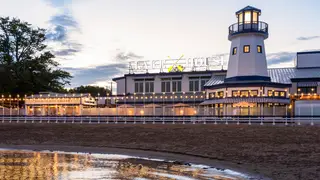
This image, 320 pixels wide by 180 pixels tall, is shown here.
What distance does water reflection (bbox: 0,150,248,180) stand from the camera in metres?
20.0

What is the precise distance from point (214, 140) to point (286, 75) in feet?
110

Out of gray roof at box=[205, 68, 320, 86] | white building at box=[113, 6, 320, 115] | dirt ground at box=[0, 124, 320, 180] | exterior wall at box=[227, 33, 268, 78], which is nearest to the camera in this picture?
dirt ground at box=[0, 124, 320, 180]

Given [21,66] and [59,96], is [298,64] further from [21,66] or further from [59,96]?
[21,66]

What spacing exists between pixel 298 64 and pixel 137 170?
4910cm

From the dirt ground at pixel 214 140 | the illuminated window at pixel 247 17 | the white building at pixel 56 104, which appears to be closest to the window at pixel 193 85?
the illuminated window at pixel 247 17

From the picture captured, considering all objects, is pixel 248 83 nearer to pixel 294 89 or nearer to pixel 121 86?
pixel 294 89

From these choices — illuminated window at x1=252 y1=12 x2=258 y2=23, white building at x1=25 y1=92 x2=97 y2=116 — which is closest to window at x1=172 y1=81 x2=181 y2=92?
white building at x1=25 y1=92 x2=97 y2=116

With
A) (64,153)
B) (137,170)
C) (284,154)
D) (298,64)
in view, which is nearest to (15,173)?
(137,170)

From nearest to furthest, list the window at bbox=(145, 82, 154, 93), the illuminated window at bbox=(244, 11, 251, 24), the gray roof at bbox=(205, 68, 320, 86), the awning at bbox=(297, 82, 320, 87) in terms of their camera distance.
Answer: the illuminated window at bbox=(244, 11, 251, 24)
the awning at bbox=(297, 82, 320, 87)
the gray roof at bbox=(205, 68, 320, 86)
the window at bbox=(145, 82, 154, 93)

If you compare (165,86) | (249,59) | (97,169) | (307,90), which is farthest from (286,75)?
(97,169)

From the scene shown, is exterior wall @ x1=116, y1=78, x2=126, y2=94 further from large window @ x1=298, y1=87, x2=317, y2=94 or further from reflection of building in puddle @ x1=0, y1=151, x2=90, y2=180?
reflection of building in puddle @ x1=0, y1=151, x2=90, y2=180

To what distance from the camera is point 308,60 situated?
62.8 meters

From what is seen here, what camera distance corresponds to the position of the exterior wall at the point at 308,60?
204 ft

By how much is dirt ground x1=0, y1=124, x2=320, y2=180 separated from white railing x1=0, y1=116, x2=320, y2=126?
3.73 m
